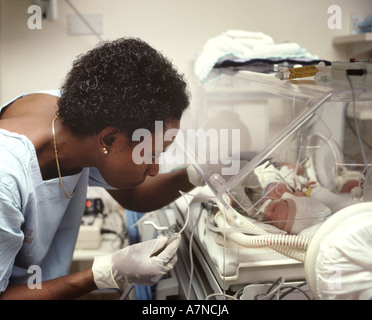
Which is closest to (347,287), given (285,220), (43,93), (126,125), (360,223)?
(360,223)

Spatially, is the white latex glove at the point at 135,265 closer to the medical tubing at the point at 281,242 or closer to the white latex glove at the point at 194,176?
the medical tubing at the point at 281,242

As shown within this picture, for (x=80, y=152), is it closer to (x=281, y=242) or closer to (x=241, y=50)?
(x=281, y=242)

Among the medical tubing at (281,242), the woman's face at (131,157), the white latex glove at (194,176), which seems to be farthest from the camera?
the white latex glove at (194,176)

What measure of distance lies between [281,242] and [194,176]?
18.7 inches

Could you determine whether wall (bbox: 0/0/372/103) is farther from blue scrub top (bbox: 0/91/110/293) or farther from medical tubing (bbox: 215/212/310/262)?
medical tubing (bbox: 215/212/310/262)

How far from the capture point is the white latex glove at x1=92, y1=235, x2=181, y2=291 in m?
0.88

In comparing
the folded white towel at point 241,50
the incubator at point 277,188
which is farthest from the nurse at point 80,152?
the folded white towel at point 241,50

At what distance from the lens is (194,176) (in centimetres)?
118

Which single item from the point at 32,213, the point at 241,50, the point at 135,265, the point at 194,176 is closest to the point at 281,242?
the point at 135,265

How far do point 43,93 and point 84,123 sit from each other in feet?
0.69

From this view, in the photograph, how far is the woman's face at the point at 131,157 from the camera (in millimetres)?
858

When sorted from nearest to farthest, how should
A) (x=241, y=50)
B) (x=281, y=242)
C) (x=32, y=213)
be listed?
1. (x=281, y=242)
2. (x=32, y=213)
3. (x=241, y=50)

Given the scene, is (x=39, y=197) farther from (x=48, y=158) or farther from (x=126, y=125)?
(x=126, y=125)

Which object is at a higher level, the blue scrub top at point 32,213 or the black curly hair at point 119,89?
the black curly hair at point 119,89
